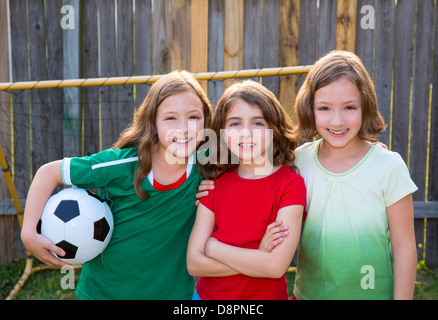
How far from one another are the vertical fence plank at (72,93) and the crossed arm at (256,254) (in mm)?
2464

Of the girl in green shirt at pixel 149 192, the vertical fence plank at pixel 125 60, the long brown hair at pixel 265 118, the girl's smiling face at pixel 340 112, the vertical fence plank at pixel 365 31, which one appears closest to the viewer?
the girl's smiling face at pixel 340 112

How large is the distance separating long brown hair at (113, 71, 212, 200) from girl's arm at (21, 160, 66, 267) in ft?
1.30

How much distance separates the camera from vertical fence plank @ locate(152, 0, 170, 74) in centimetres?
402

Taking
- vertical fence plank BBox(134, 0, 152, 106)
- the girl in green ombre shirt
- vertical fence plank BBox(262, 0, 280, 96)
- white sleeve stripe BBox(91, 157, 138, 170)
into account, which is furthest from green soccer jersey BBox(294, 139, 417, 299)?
vertical fence plank BBox(134, 0, 152, 106)

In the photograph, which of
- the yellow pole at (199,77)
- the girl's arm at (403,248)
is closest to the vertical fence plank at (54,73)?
the yellow pole at (199,77)

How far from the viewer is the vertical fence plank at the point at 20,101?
409 cm

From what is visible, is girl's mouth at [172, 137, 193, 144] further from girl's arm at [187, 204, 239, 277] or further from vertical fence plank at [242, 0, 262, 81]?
vertical fence plank at [242, 0, 262, 81]

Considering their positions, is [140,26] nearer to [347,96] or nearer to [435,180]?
[347,96]

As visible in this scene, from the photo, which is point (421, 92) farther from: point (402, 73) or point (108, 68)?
point (108, 68)

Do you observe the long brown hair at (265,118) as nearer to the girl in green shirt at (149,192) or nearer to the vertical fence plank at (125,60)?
the girl in green shirt at (149,192)

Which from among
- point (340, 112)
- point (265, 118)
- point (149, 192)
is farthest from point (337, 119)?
point (149, 192)

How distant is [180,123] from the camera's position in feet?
7.48

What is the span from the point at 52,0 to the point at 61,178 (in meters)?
2.40

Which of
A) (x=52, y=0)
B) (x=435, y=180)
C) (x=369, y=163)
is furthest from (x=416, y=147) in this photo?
(x=52, y=0)
